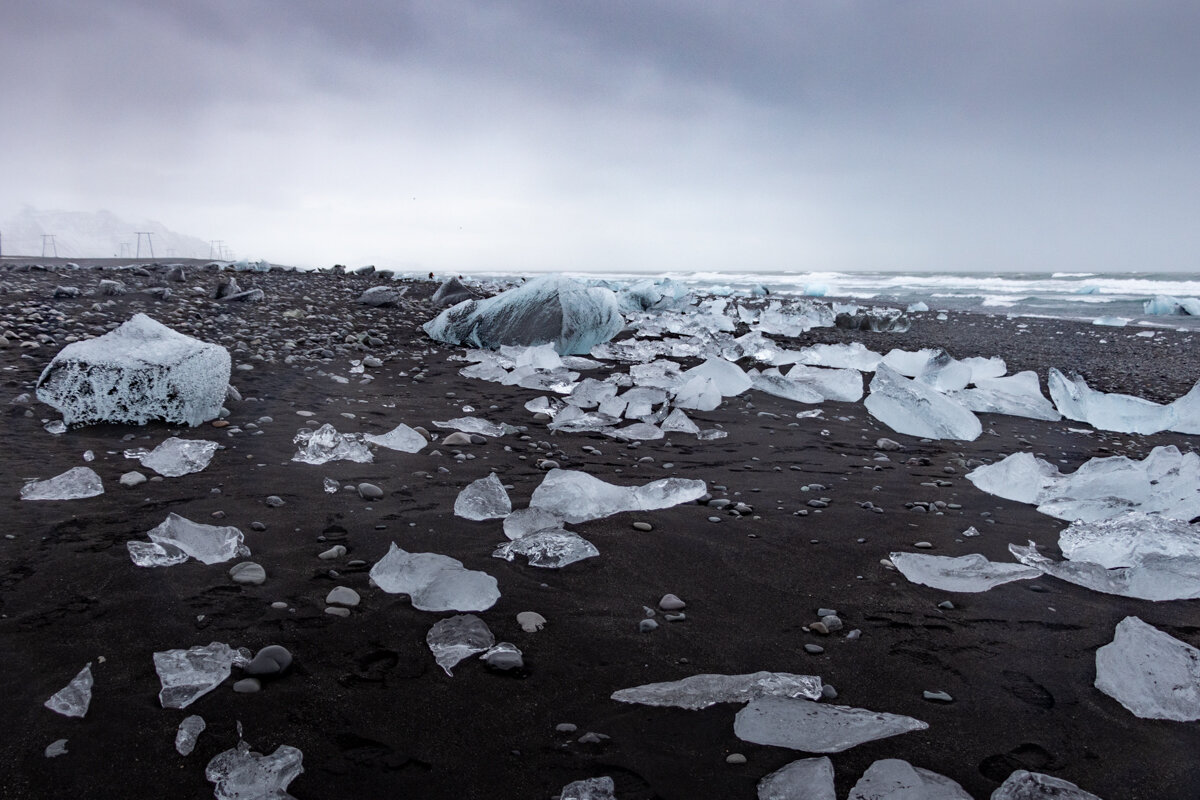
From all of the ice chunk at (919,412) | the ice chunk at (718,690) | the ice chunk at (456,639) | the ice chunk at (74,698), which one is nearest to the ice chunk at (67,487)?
the ice chunk at (74,698)

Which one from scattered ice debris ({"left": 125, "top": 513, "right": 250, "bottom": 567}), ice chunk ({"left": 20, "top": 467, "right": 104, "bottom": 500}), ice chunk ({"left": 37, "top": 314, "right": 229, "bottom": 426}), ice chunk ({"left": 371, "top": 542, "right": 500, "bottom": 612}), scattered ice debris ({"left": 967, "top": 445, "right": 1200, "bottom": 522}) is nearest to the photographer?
ice chunk ({"left": 371, "top": 542, "right": 500, "bottom": 612})

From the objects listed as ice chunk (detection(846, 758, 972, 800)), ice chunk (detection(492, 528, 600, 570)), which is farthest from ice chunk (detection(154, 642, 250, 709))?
ice chunk (detection(846, 758, 972, 800))

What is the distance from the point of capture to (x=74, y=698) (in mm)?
1293

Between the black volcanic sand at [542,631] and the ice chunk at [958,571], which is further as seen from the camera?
the ice chunk at [958,571]

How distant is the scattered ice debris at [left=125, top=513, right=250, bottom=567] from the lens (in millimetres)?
1858

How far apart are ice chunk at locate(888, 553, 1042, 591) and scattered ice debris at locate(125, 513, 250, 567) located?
202 centimetres

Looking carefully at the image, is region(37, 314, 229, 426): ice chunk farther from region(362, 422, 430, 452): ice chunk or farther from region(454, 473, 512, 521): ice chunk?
region(454, 473, 512, 521): ice chunk

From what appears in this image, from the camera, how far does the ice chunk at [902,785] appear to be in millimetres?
1154

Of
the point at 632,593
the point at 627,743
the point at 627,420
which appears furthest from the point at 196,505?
the point at 627,420

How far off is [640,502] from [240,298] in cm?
572

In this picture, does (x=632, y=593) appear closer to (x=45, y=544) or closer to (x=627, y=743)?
(x=627, y=743)

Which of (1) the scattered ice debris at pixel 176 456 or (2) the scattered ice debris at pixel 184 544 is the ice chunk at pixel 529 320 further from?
(2) the scattered ice debris at pixel 184 544

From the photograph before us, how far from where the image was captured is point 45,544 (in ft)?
6.19

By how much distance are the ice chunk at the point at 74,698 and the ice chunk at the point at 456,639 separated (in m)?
0.67
